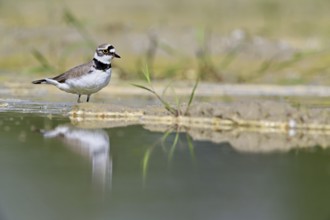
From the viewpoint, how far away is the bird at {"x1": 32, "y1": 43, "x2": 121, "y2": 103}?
9.83 meters

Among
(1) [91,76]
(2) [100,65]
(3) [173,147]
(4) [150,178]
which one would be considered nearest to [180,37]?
(2) [100,65]

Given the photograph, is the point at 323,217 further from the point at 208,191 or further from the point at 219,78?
the point at 219,78

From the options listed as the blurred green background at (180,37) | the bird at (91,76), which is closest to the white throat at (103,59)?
the bird at (91,76)

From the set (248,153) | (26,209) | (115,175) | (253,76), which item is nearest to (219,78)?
(253,76)

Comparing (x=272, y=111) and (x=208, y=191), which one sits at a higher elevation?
(x=272, y=111)

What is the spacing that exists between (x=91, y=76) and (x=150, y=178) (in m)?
3.80

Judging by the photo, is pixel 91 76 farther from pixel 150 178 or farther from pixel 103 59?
pixel 150 178

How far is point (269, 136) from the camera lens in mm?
8102

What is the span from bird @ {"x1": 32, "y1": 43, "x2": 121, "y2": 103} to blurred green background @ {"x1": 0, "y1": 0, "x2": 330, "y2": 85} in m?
2.42

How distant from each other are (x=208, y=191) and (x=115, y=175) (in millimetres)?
743

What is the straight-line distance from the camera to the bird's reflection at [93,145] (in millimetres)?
6238

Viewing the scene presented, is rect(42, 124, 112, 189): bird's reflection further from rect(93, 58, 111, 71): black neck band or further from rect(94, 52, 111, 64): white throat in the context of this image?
rect(94, 52, 111, 64): white throat

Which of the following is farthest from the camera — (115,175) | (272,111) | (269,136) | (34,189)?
(272,111)

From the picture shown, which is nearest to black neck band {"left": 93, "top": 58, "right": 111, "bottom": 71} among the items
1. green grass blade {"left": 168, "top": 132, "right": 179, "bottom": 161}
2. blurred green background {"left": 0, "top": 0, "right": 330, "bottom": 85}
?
green grass blade {"left": 168, "top": 132, "right": 179, "bottom": 161}
